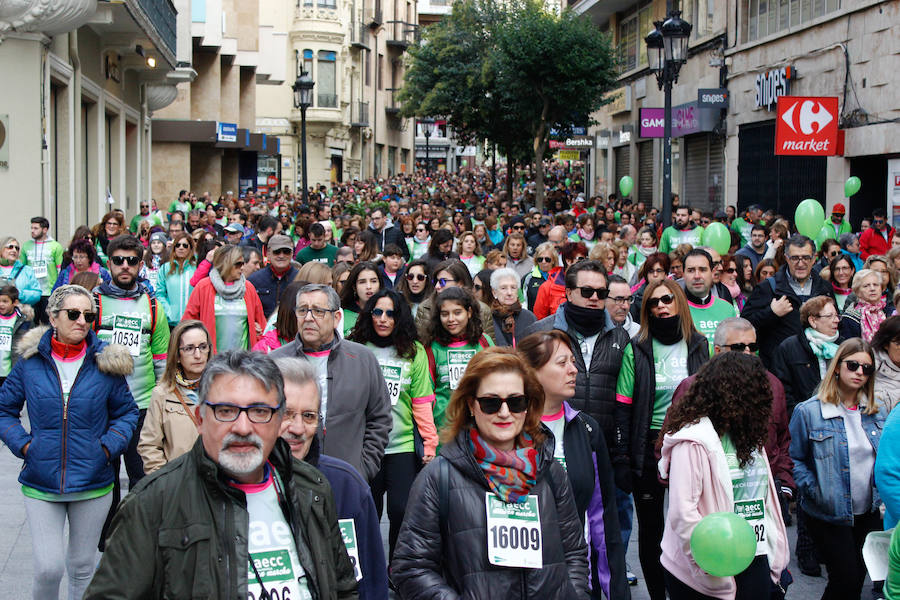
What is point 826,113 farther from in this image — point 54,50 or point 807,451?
point 807,451

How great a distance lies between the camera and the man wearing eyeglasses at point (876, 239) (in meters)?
15.9

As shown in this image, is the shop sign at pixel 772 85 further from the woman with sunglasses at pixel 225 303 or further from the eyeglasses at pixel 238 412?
the eyeglasses at pixel 238 412

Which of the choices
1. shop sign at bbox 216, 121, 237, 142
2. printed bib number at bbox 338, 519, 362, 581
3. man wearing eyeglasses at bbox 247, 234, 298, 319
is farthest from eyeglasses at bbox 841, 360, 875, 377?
shop sign at bbox 216, 121, 237, 142

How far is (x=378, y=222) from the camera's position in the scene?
53.8 feet

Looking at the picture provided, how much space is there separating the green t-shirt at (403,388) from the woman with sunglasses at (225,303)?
2.20 m

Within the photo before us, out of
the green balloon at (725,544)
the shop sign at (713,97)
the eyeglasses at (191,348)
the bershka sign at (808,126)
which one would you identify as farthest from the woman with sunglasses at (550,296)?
the shop sign at (713,97)

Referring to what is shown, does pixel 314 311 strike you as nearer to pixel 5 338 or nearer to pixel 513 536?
pixel 513 536

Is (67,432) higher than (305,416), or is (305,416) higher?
(305,416)

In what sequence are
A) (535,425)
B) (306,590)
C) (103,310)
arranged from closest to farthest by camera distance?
(306,590) → (535,425) → (103,310)

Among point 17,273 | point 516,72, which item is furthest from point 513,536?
point 516,72

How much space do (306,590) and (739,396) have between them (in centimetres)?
230

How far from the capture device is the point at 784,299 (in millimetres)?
8414

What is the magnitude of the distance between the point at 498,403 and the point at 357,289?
12.2ft

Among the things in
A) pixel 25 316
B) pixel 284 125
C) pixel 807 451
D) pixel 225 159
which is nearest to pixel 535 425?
pixel 807 451
